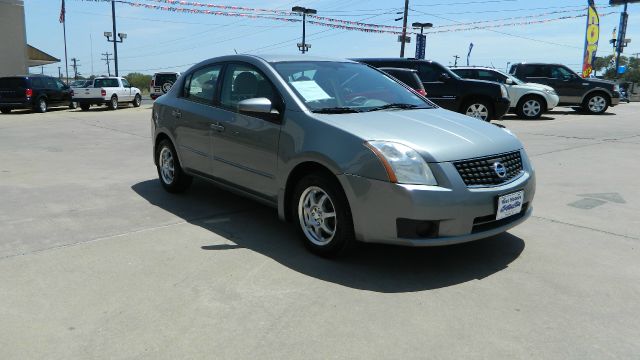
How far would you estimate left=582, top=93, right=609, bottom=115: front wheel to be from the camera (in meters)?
18.9

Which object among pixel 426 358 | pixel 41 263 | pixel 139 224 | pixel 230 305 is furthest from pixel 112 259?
pixel 426 358

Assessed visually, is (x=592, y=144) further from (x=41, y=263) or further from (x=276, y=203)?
(x=41, y=263)

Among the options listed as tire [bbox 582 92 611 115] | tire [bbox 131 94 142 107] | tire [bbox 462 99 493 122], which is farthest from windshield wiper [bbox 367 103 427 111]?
tire [bbox 131 94 142 107]

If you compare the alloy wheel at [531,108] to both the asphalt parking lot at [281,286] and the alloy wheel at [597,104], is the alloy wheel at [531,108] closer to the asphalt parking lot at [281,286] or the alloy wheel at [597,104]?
the alloy wheel at [597,104]

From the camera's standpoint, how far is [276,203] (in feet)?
14.5

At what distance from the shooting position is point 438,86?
14.6 m

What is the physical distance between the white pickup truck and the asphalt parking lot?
64.4ft

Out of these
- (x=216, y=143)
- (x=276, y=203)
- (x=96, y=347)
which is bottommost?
(x=96, y=347)

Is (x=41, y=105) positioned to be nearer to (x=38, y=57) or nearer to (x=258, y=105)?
(x=38, y=57)

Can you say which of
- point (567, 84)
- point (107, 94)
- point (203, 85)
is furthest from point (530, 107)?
point (107, 94)

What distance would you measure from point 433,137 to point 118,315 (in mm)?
2388

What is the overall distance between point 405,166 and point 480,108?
38.1ft

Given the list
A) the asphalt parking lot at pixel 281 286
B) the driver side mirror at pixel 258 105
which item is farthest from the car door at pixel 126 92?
the driver side mirror at pixel 258 105

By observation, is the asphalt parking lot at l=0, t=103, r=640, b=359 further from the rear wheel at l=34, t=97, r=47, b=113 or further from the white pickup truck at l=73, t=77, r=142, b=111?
the white pickup truck at l=73, t=77, r=142, b=111
